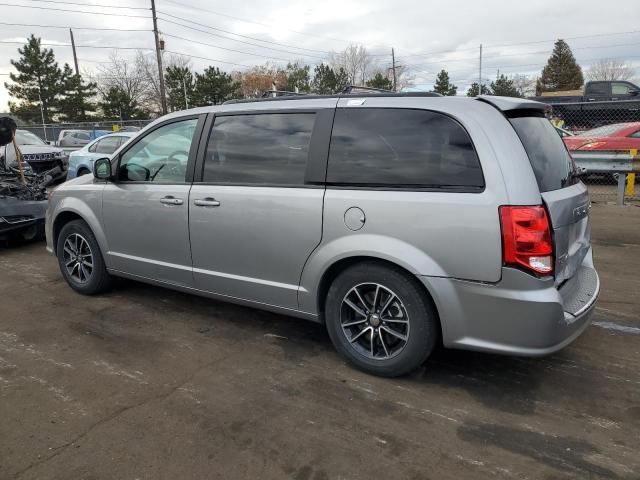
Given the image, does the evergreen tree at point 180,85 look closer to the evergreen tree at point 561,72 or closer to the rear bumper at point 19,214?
the rear bumper at point 19,214

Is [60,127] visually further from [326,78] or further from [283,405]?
[283,405]

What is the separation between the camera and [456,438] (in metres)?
2.73

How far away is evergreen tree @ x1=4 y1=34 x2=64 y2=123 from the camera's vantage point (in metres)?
45.7

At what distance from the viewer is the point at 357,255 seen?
3.25 m

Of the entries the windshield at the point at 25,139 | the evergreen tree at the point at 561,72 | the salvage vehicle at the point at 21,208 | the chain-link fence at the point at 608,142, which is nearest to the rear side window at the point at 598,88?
the chain-link fence at the point at 608,142

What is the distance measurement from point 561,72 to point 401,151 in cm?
7461

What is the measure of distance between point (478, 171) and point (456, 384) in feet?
4.49

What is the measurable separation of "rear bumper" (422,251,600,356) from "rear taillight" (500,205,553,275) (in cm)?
7

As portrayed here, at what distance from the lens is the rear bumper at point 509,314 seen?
111 inches

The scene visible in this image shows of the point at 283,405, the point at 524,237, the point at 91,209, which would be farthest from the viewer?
the point at 91,209

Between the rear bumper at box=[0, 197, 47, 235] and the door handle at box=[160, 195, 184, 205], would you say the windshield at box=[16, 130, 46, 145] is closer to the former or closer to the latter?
the rear bumper at box=[0, 197, 47, 235]

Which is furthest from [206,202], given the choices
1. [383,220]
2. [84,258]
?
[84,258]

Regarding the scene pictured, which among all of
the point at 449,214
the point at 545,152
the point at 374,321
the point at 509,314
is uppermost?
the point at 545,152

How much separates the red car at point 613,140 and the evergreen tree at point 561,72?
60.3 metres
